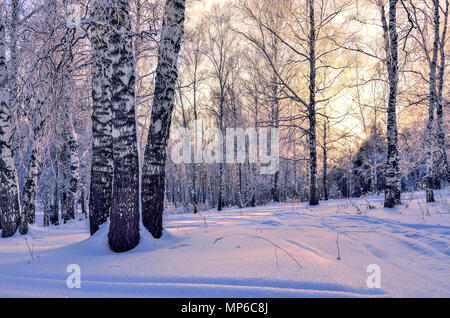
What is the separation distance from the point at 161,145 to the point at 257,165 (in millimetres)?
23983

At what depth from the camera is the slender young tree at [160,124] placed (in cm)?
388

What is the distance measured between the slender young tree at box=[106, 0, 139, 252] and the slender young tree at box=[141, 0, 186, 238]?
0.30 metres

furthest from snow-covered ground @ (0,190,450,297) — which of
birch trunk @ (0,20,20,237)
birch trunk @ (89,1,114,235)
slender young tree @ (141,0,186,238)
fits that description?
birch trunk @ (0,20,20,237)

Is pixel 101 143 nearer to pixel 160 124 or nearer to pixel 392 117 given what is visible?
pixel 160 124

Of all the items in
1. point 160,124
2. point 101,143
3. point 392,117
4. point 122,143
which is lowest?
point 122,143

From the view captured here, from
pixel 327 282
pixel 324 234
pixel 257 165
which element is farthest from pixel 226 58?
pixel 327 282

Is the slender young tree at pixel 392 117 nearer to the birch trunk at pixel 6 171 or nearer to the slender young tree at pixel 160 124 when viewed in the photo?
the slender young tree at pixel 160 124

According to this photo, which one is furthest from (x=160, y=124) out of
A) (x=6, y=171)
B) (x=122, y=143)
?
(x=6, y=171)

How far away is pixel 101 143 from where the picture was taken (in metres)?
4.77

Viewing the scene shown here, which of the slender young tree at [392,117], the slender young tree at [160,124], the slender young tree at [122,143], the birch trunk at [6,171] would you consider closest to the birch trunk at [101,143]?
the slender young tree at [122,143]

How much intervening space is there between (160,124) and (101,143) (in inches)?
63.1

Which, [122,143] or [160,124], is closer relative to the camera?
[122,143]

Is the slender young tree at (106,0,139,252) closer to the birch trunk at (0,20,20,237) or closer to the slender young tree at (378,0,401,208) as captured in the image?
the birch trunk at (0,20,20,237)

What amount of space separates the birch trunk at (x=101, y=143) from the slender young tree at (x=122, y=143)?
0.95 meters
